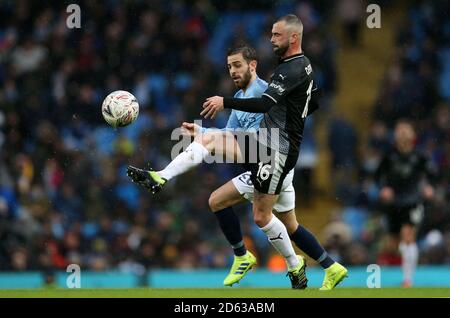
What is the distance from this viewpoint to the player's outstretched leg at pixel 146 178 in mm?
8836

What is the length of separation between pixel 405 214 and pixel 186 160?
3934mm

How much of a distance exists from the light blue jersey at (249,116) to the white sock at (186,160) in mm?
195

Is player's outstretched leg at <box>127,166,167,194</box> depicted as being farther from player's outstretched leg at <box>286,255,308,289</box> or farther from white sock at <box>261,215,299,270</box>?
player's outstretched leg at <box>286,255,308,289</box>

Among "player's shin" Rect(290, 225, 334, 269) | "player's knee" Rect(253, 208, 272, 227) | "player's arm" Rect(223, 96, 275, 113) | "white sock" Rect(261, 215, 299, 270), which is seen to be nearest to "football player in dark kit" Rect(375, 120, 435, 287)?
"player's shin" Rect(290, 225, 334, 269)

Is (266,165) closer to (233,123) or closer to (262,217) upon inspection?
(262,217)

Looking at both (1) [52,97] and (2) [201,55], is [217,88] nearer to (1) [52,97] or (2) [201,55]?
(2) [201,55]

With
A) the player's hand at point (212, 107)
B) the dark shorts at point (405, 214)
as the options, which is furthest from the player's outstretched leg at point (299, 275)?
the dark shorts at point (405, 214)

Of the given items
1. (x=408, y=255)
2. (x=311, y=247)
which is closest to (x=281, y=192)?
(x=311, y=247)

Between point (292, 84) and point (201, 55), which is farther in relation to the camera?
point (201, 55)

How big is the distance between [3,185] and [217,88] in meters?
3.55

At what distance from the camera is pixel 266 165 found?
9.15m

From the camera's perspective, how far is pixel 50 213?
51.7 ft

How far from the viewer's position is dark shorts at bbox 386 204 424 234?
1220cm
